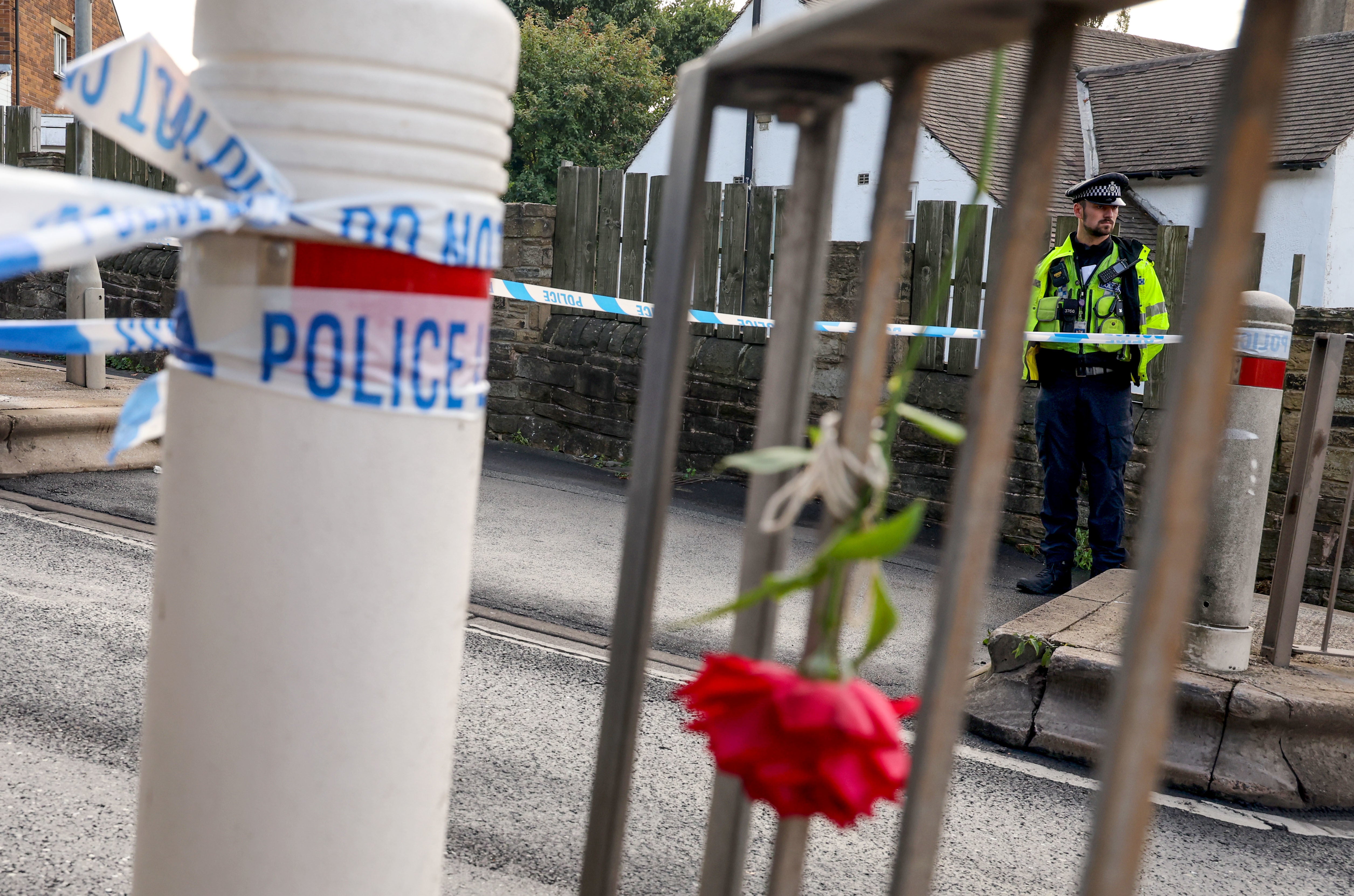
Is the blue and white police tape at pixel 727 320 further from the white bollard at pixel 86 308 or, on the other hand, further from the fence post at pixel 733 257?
the white bollard at pixel 86 308

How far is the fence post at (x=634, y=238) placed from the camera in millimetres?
9211

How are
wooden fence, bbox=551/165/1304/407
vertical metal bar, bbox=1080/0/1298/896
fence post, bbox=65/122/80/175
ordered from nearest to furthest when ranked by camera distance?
vertical metal bar, bbox=1080/0/1298/896 → wooden fence, bbox=551/165/1304/407 → fence post, bbox=65/122/80/175

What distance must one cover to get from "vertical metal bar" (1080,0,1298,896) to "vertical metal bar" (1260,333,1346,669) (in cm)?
378

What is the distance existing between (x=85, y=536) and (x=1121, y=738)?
17.7 feet

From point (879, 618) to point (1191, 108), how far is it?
2684 cm

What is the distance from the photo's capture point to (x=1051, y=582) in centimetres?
622

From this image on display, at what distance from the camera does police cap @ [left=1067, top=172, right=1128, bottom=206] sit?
5.94 metres

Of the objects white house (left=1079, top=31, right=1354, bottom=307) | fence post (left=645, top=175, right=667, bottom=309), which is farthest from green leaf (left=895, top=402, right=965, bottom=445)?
white house (left=1079, top=31, right=1354, bottom=307)

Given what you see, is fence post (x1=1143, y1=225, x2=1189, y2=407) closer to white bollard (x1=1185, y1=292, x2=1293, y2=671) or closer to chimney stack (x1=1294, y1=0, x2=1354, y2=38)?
white bollard (x1=1185, y1=292, x2=1293, y2=671)

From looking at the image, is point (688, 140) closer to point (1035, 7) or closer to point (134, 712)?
point (1035, 7)

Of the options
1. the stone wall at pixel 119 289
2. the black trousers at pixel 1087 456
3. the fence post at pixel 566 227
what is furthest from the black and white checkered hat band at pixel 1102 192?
the stone wall at pixel 119 289

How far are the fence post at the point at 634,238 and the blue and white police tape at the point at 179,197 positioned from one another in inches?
313

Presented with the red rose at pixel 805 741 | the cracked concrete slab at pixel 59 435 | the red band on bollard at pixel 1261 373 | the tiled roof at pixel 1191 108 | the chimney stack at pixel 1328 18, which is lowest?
the cracked concrete slab at pixel 59 435

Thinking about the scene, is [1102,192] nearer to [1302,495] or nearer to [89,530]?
[1302,495]
